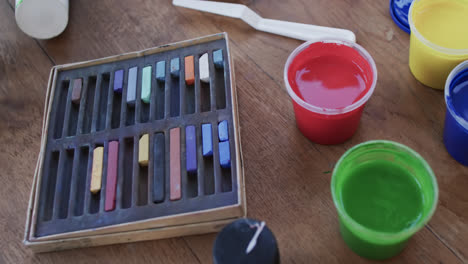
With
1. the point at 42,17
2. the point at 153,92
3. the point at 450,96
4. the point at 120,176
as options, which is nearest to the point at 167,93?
the point at 153,92

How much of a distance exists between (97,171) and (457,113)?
16.7 inches

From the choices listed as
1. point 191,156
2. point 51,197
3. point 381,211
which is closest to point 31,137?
point 51,197

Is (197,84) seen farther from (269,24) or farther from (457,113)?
(457,113)

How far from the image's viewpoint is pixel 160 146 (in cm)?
62

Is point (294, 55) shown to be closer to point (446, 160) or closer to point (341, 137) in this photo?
point (341, 137)

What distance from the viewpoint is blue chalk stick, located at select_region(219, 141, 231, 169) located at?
0.59 meters

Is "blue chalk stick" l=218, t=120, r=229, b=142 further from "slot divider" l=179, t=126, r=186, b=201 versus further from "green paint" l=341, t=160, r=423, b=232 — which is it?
"green paint" l=341, t=160, r=423, b=232

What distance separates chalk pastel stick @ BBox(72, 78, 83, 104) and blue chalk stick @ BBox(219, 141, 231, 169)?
22cm

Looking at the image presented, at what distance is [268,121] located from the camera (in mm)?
651

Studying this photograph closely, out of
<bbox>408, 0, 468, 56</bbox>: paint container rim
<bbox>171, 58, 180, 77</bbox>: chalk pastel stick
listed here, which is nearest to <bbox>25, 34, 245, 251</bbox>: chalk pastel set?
<bbox>171, 58, 180, 77</bbox>: chalk pastel stick

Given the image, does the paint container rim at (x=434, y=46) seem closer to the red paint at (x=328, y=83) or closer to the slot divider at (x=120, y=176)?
the red paint at (x=328, y=83)

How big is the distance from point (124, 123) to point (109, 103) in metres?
0.04

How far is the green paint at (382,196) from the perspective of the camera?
522mm

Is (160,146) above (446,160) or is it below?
above
